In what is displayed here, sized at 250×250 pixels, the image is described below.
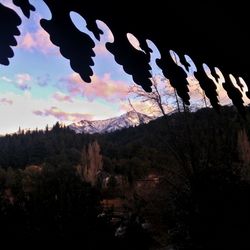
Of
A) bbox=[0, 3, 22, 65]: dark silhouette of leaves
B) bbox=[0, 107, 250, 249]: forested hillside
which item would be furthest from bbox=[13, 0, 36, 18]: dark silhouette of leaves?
bbox=[0, 107, 250, 249]: forested hillside

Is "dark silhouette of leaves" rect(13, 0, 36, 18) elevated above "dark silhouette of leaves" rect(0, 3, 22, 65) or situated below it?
above

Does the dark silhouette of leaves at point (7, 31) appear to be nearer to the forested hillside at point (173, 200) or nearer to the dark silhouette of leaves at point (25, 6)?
the dark silhouette of leaves at point (25, 6)

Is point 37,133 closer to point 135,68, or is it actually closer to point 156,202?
point 156,202

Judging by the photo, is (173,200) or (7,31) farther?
(173,200)

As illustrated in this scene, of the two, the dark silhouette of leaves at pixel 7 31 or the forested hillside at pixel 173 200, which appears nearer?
the dark silhouette of leaves at pixel 7 31

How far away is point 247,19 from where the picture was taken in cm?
91

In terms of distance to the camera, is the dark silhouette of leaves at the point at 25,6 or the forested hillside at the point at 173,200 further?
the forested hillside at the point at 173,200

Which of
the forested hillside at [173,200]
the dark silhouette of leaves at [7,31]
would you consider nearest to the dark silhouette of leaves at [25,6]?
the dark silhouette of leaves at [7,31]

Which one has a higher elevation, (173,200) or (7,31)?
(173,200)

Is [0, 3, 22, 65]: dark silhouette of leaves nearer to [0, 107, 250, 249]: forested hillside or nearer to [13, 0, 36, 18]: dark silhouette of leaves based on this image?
[13, 0, 36, 18]: dark silhouette of leaves

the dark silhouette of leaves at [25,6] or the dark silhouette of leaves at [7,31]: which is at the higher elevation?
the dark silhouette of leaves at [25,6]

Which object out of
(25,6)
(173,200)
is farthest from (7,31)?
(173,200)

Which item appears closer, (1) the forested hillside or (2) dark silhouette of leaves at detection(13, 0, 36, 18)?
(2) dark silhouette of leaves at detection(13, 0, 36, 18)

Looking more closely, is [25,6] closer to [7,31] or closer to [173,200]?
[7,31]
